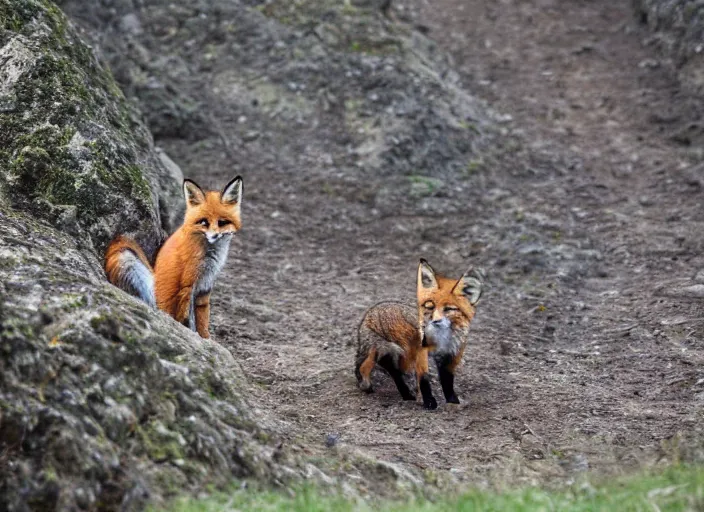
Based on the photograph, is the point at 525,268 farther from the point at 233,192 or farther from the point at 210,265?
the point at 210,265

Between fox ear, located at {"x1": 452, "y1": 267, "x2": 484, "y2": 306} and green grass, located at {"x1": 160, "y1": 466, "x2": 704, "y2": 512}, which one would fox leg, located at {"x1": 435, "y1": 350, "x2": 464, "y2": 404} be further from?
green grass, located at {"x1": 160, "y1": 466, "x2": 704, "y2": 512}

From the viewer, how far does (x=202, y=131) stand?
41.9 ft

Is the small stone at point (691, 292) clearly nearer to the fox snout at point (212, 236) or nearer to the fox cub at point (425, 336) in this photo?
the fox cub at point (425, 336)

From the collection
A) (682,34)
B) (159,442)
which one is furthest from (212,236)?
(682,34)

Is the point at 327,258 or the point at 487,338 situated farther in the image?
the point at 327,258

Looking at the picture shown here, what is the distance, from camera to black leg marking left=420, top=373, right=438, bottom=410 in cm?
745

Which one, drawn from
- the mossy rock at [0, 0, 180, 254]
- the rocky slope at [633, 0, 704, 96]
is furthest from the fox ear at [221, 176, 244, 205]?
the rocky slope at [633, 0, 704, 96]

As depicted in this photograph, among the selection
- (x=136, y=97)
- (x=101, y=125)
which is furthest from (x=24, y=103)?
(x=136, y=97)

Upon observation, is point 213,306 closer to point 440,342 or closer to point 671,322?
point 440,342

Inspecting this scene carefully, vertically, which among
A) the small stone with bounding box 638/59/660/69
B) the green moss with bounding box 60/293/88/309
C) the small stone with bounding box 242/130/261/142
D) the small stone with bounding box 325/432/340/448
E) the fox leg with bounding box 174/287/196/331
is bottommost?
the small stone with bounding box 325/432/340/448

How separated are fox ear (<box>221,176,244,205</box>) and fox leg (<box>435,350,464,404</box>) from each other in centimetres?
227

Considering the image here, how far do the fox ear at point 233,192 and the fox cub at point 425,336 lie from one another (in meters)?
1.62

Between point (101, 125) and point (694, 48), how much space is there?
33.6ft

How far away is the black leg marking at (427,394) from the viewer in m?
7.45
